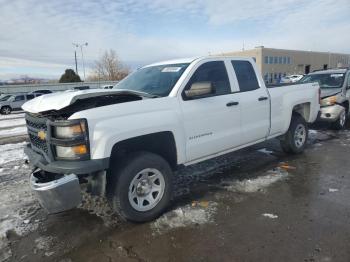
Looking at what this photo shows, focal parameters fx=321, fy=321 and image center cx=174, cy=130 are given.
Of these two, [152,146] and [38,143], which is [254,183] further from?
[38,143]

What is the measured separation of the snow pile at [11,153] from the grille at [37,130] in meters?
3.63

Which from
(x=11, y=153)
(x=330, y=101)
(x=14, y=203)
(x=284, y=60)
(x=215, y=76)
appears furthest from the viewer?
(x=284, y=60)

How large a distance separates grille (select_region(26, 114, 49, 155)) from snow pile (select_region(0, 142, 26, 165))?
11.9 ft

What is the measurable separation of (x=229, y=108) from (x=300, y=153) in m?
2.90

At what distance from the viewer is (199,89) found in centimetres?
416

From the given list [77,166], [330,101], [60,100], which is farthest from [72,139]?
[330,101]

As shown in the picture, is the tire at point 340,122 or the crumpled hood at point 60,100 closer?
the crumpled hood at point 60,100

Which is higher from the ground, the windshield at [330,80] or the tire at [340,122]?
the windshield at [330,80]

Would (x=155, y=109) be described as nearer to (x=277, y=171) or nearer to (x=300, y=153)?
(x=277, y=171)

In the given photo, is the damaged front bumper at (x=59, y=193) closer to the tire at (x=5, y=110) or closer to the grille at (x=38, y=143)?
the grille at (x=38, y=143)

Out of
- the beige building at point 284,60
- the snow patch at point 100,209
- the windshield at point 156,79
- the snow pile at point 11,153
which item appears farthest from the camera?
the beige building at point 284,60

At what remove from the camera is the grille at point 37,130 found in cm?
368

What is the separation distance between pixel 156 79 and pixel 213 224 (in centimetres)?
222

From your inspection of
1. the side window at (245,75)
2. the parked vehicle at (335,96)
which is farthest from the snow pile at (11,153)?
the parked vehicle at (335,96)
